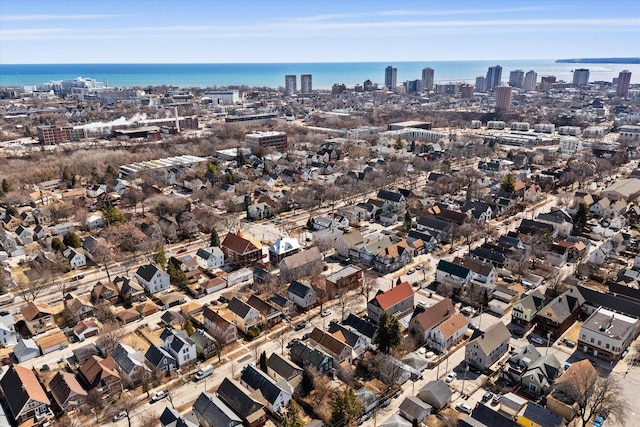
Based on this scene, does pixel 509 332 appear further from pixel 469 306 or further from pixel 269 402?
pixel 269 402

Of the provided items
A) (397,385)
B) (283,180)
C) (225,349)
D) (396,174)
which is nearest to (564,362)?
(397,385)

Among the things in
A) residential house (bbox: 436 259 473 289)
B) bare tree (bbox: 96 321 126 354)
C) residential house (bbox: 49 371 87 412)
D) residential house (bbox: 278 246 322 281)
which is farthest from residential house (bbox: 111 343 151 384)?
residential house (bbox: 436 259 473 289)

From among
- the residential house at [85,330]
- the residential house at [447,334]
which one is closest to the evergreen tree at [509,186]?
the residential house at [447,334]

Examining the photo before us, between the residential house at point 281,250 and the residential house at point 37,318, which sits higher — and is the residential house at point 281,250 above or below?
above

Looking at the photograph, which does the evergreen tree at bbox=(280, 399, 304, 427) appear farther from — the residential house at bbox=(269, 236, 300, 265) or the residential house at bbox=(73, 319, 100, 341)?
the residential house at bbox=(269, 236, 300, 265)

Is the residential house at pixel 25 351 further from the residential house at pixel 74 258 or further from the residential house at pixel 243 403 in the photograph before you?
the residential house at pixel 243 403

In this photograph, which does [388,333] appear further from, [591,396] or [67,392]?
[67,392]
